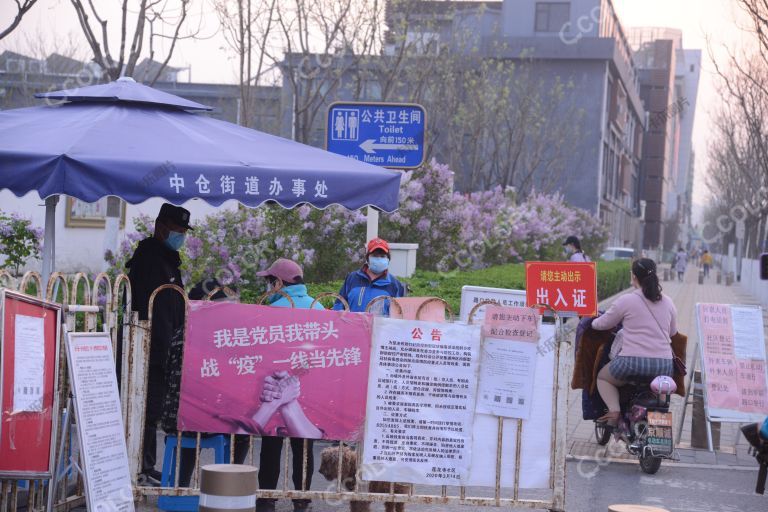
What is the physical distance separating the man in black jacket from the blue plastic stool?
0.16 m

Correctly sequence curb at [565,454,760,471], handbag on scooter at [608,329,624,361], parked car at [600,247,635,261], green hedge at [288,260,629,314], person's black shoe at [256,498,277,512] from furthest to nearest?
parked car at [600,247,635,261] < green hedge at [288,260,629,314] < curb at [565,454,760,471] < handbag on scooter at [608,329,624,361] < person's black shoe at [256,498,277,512]

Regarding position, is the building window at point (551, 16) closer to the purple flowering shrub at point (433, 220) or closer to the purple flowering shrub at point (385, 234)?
the purple flowering shrub at point (385, 234)

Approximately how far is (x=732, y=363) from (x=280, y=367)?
18.1 feet

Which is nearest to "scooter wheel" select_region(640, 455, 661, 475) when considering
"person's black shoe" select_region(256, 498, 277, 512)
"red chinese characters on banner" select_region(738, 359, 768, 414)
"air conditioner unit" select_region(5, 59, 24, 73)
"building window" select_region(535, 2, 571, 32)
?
"red chinese characters on banner" select_region(738, 359, 768, 414)

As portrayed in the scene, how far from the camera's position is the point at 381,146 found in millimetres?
12016

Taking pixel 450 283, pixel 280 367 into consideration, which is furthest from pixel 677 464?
pixel 450 283

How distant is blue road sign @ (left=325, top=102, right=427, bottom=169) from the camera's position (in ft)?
39.1

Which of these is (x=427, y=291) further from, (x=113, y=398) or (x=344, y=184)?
(x=113, y=398)

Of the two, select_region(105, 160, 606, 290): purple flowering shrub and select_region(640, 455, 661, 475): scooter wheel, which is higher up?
select_region(105, 160, 606, 290): purple flowering shrub

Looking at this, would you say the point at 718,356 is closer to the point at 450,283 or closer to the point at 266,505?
the point at 266,505

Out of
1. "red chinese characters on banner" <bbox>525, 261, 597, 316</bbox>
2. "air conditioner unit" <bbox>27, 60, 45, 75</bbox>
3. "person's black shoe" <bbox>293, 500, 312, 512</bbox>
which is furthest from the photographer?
"air conditioner unit" <bbox>27, 60, 45, 75</bbox>

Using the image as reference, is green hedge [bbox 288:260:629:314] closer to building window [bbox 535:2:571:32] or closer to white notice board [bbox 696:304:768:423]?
white notice board [bbox 696:304:768:423]

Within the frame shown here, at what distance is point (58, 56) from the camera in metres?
40.7

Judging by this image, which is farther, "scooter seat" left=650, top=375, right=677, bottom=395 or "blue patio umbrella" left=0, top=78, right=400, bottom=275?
"scooter seat" left=650, top=375, right=677, bottom=395
